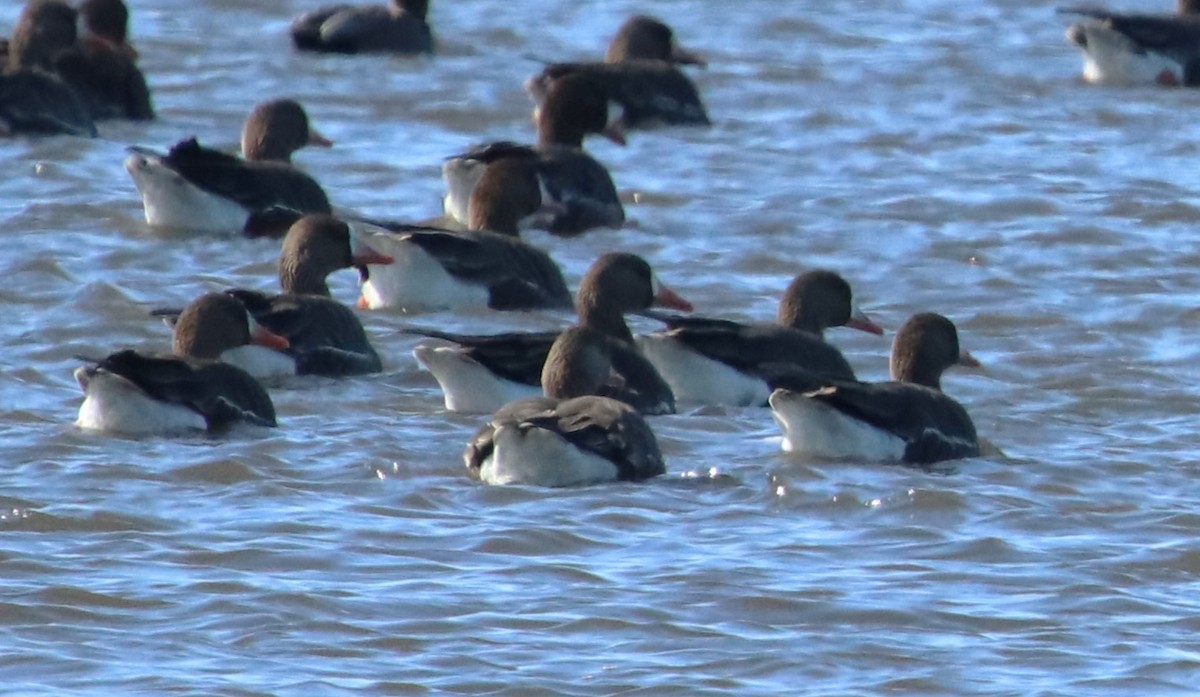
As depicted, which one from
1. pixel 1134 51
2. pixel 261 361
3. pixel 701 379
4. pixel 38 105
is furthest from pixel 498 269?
pixel 1134 51

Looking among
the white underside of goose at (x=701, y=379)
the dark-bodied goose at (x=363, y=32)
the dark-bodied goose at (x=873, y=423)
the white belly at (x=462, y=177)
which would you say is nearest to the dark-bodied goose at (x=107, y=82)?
the dark-bodied goose at (x=363, y=32)

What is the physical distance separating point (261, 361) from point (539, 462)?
2406 mm

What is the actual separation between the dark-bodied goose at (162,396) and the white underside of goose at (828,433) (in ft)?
6.70

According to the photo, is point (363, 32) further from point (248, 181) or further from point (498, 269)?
point (498, 269)

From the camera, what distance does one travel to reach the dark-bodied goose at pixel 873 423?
10.6m

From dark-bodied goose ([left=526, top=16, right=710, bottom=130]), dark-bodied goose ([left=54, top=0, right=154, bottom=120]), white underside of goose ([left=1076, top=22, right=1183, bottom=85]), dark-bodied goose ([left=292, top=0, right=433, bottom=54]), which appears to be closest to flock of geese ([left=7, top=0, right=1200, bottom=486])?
dark-bodied goose ([left=526, top=16, right=710, bottom=130])

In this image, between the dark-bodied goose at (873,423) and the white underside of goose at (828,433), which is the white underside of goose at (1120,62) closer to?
the dark-bodied goose at (873,423)

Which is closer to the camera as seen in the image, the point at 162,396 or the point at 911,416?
the point at 911,416

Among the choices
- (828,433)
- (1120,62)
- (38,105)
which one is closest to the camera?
(828,433)

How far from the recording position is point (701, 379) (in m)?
12.0

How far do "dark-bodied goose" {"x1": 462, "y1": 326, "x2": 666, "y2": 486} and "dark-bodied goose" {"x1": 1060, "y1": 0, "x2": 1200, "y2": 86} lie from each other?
11834 millimetres

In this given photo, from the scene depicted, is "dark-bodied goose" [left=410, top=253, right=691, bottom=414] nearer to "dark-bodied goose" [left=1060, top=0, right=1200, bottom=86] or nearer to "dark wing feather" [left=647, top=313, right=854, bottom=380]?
"dark wing feather" [left=647, top=313, right=854, bottom=380]

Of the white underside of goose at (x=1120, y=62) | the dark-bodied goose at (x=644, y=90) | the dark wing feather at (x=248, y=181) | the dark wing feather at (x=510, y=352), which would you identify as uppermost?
the white underside of goose at (x=1120, y=62)

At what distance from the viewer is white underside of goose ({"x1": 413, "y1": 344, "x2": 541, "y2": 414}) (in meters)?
11.4
